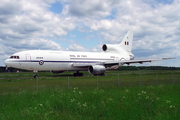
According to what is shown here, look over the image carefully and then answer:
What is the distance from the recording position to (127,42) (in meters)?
46.0

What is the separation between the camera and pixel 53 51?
29.7 m

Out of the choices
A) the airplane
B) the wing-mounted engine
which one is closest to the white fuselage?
the airplane

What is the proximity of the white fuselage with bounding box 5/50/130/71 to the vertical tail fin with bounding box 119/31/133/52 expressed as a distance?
1202 centimetres

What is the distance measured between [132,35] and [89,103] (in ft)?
130

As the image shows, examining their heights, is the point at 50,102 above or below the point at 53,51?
below

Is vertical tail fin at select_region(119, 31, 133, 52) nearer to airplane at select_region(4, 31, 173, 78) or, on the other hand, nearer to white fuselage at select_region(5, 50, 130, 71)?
airplane at select_region(4, 31, 173, 78)

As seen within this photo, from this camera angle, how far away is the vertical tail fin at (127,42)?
4541 centimetres

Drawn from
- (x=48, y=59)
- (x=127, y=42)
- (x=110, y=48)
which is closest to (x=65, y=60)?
(x=48, y=59)

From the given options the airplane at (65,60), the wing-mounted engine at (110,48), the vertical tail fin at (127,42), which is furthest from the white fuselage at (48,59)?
the vertical tail fin at (127,42)

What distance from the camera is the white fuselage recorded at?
85.4ft

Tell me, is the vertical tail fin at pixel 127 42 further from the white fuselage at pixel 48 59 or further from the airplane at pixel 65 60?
the white fuselage at pixel 48 59

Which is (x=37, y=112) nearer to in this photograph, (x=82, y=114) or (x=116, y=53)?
(x=82, y=114)

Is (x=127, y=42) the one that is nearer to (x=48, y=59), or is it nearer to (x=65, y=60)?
(x=65, y=60)

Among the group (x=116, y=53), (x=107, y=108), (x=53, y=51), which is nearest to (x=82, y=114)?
(x=107, y=108)
